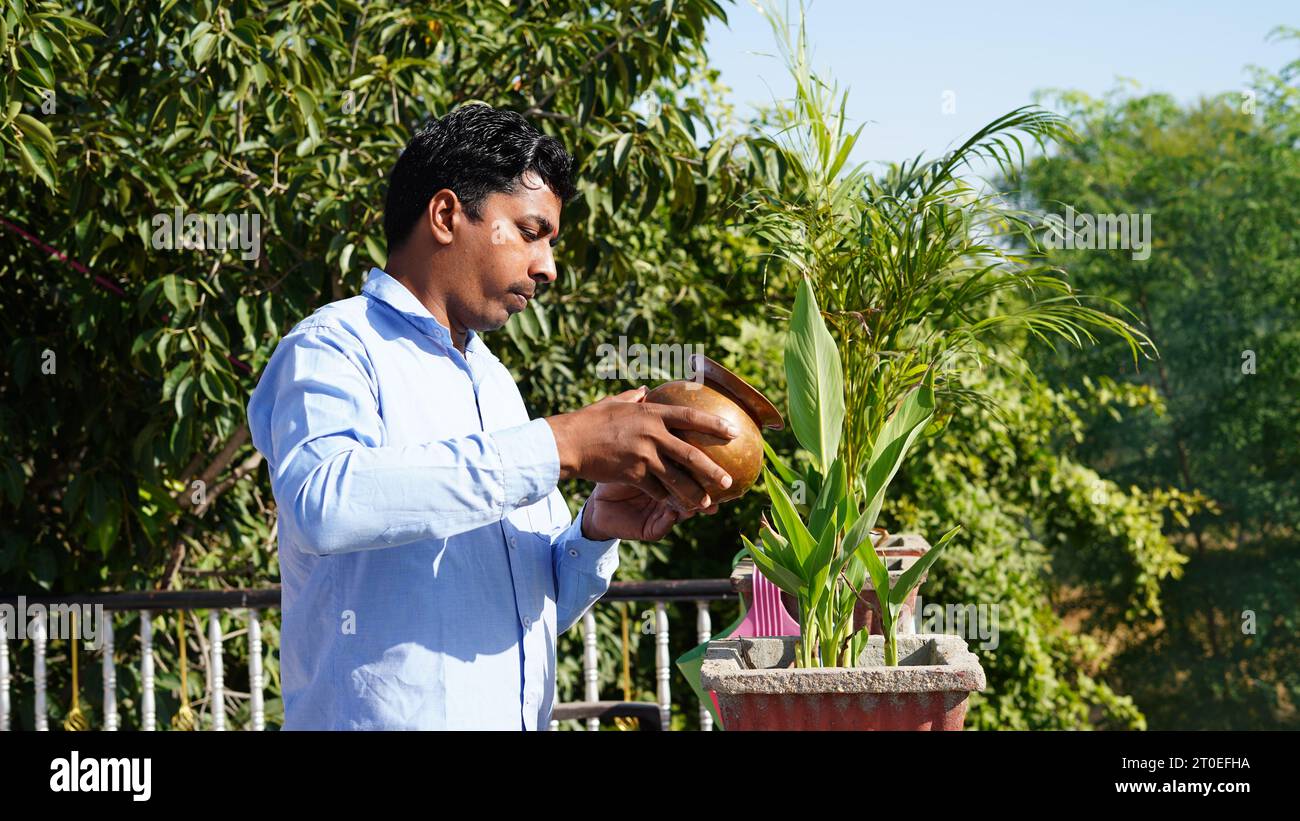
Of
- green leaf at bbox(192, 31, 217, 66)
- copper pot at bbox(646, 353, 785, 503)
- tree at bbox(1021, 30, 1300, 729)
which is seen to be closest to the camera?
copper pot at bbox(646, 353, 785, 503)

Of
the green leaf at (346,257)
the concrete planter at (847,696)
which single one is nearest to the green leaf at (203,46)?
the green leaf at (346,257)

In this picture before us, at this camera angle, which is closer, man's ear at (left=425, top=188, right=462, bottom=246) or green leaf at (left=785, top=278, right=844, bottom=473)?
man's ear at (left=425, top=188, right=462, bottom=246)

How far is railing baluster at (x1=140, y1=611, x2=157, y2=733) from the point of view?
3.76 meters

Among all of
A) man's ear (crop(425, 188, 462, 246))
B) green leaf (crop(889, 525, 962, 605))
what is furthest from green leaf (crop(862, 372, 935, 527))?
man's ear (crop(425, 188, 462, 246))

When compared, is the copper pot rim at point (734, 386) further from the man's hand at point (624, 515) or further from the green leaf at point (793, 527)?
the green leaf at point (793, 527)

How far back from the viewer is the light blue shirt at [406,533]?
112cm

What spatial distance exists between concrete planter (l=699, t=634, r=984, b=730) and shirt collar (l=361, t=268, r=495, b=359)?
74cm

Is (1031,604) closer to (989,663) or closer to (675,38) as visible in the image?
(989,663)

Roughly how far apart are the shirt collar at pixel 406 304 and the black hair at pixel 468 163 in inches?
2.5

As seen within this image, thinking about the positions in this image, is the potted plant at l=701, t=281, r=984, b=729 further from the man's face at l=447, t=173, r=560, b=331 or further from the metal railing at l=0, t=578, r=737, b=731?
the metal railing at l=0, t=578, r=737, b=731

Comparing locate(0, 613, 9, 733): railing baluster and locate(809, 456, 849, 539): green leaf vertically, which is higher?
locate(809, 456, 849, 539): green leaf
